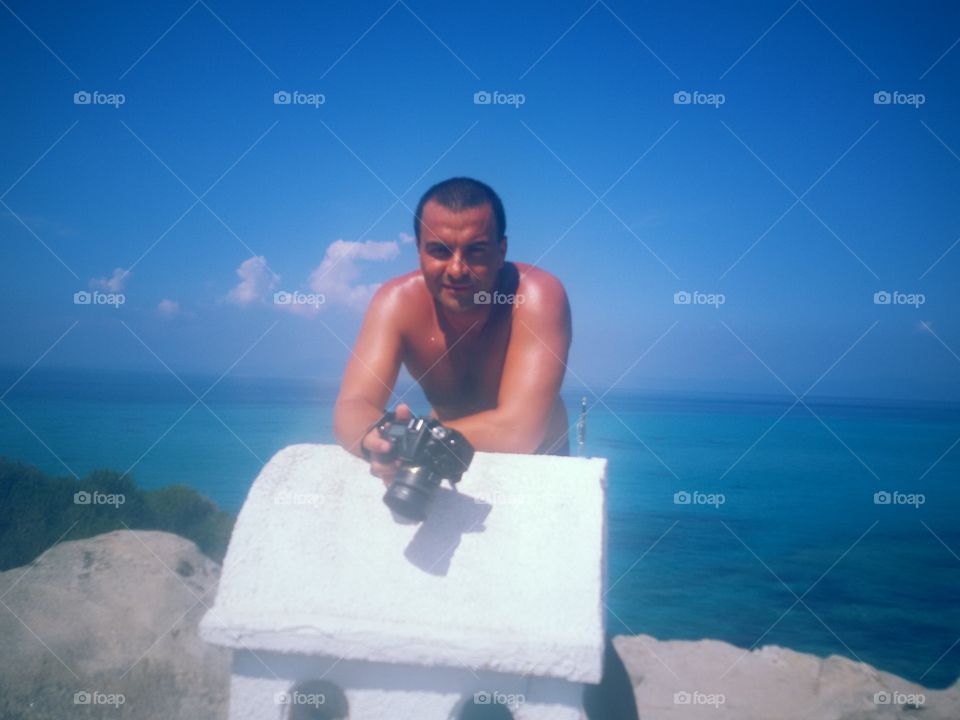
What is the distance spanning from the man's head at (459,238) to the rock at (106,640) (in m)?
4.10

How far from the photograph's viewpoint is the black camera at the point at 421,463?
2.42m

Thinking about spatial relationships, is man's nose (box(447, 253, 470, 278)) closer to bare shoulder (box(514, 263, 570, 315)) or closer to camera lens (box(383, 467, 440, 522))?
bare shoulder (box(514, 263, 570, 315))

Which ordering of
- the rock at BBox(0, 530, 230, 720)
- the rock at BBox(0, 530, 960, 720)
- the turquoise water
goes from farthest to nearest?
the turquoise water → the rock at BBox(0, 530, 960, 720) → the rock at BBox(0, 530, 230, 720)

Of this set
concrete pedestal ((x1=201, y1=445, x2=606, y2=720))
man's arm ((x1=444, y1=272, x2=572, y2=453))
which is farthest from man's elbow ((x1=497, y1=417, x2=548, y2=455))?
concrete pedestal ((x1=201, y1=445, x2=606, y2=720))

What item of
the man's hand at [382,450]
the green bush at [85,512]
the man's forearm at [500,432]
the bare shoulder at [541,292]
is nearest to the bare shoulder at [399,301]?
the bare shoulder at [541,292]

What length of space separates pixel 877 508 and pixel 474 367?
40.8 meters

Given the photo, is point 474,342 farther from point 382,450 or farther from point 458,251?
point 382,450

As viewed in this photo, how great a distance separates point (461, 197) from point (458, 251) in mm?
299

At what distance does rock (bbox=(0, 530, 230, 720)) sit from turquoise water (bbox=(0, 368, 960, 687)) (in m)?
1.52

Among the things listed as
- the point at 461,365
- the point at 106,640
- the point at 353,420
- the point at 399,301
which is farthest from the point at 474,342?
the point at 106,640

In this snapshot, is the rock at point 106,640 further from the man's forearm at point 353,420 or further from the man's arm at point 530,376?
the man's arm at point 530,376

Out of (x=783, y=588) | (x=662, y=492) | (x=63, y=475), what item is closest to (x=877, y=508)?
(x=662, y=492)

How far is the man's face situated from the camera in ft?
11.4

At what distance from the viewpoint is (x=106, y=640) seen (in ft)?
18.0
